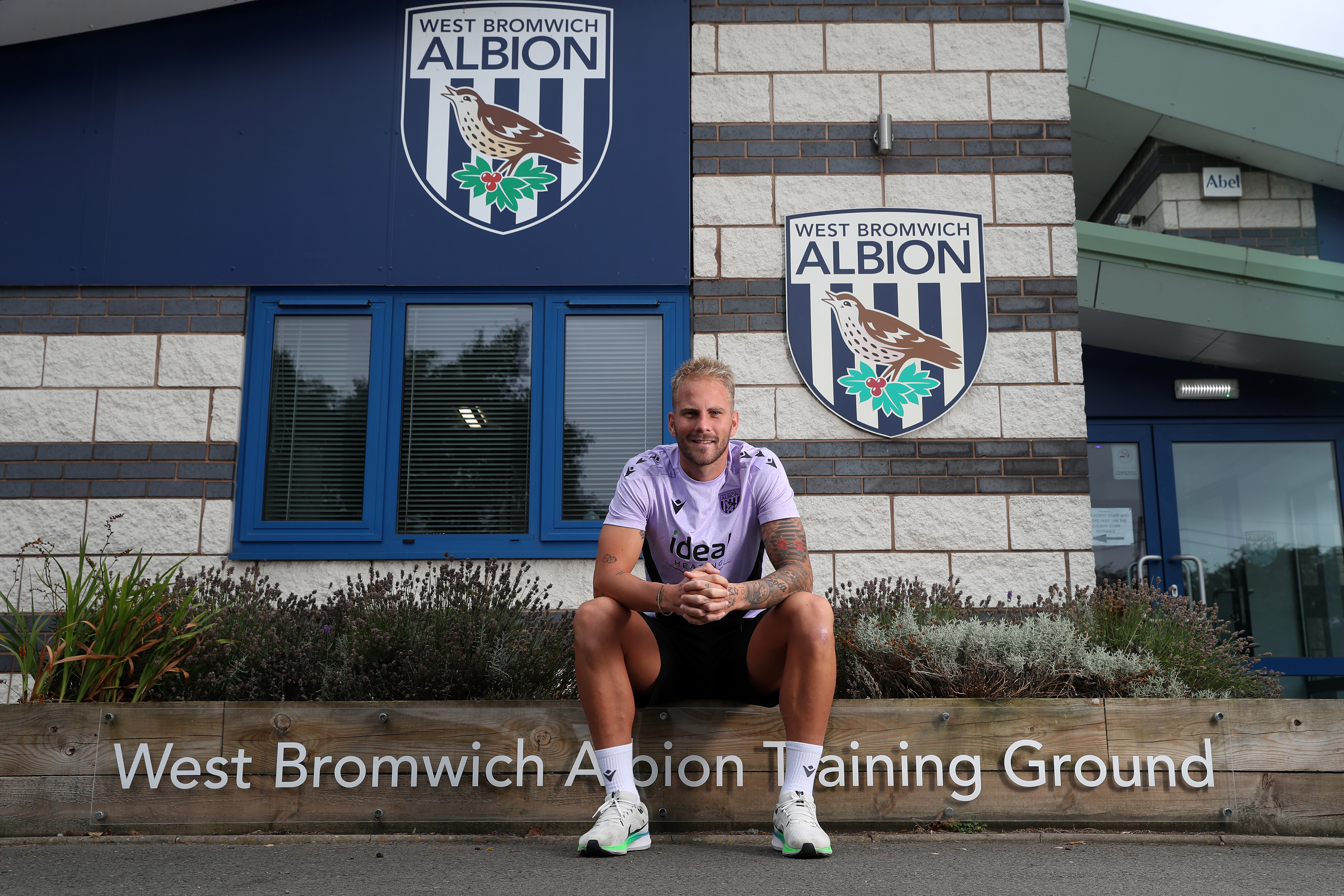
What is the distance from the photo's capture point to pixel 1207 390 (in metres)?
7.38

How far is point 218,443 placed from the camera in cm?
548

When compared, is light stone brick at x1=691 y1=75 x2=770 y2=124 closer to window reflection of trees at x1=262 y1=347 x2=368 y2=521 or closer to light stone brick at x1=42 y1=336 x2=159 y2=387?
window reflection of trees at x1=262 y1=347 x2=368 y2=521

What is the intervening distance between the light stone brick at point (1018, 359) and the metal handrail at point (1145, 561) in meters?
2.36

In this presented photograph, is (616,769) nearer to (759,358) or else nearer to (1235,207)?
(759,358)

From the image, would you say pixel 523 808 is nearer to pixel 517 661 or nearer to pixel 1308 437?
pixel 517 661

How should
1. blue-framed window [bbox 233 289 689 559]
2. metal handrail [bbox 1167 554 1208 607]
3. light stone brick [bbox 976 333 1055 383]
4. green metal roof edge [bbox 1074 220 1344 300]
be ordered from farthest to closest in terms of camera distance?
metal handrail [bbox 1167 554 1208 607], green metal roof edge [bbox 1074 220 1344 300], light stone brick [bbox 976 333 1055 383], blue-framed window [bbox 233 289 689 559]

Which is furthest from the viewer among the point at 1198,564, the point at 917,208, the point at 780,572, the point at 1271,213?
the point at 1271,213

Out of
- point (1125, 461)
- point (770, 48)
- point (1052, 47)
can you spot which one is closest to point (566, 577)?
point (770, 48)

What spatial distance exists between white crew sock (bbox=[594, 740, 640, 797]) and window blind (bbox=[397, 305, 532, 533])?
8.24 feet

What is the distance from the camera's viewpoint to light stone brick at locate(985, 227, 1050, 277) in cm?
562

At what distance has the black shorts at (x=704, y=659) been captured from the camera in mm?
3283

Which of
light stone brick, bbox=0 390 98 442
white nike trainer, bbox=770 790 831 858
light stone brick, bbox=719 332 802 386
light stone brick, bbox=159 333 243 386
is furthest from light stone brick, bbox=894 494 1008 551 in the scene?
light stone brick, bbox=0 390 98 442

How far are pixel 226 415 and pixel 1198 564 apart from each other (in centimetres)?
653

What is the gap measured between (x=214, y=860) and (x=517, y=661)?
3.81 feet
